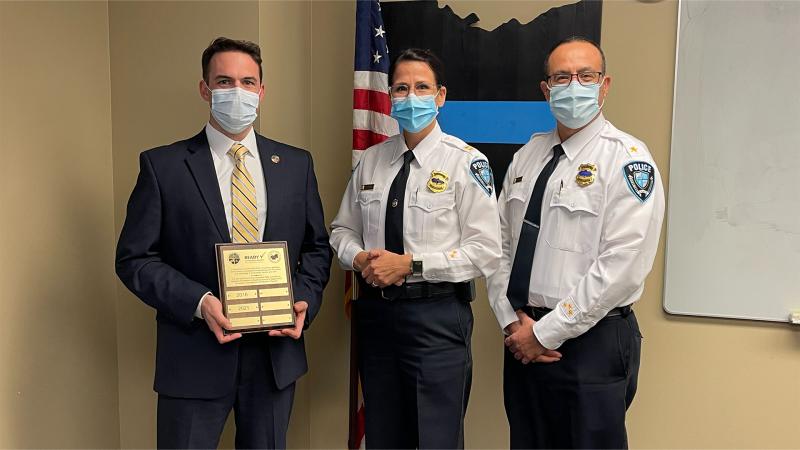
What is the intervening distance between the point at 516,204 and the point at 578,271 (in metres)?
0.34

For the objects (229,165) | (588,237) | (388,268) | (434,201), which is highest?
(229,165)

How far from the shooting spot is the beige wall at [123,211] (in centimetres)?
248

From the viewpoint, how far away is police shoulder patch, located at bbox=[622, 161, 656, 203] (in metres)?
2.03

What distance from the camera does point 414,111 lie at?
2.25m

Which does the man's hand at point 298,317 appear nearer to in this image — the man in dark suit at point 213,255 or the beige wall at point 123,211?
the man in dark suit at point 213,255

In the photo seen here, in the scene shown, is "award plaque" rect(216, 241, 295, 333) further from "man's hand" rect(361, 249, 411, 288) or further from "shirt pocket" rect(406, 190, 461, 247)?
"shirt pocket" rect(406, 190, 461, 247)

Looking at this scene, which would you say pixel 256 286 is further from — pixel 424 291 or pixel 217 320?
pixel 424 291

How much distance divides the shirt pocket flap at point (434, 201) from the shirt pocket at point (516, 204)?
0.22 metres

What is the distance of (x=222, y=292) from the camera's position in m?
1.99

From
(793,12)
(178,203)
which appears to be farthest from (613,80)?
(178,203)

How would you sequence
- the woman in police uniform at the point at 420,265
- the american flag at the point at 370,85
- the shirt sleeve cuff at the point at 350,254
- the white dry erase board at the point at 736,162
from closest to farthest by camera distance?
1. the woman in police uniform at the point at 420,265
2. the shirt sleeve cuff at the point at 350,254
3. the white dry erase board at the point at 736,162
4. the american flag at the point at 370,85

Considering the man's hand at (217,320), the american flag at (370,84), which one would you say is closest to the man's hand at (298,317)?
the man's hand at (217,320)

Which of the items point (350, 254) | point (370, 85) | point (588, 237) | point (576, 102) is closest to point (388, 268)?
point (350, 254)

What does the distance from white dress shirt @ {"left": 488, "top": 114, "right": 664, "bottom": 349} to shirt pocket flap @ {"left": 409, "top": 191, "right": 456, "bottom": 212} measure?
0.24m
